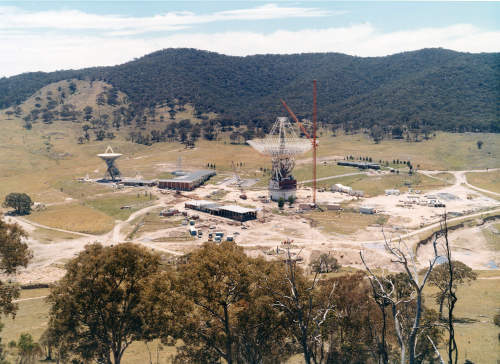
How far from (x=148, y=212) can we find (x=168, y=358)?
273 feet

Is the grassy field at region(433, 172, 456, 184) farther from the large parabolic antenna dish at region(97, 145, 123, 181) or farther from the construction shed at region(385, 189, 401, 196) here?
the large parabolic antenna dish at region(97, 145, 123, 181)

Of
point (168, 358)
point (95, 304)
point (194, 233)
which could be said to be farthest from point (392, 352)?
point (194, 233)

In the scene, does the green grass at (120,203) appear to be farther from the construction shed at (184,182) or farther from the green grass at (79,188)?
the construction shed at (184,182)

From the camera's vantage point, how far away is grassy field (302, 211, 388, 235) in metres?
99.8

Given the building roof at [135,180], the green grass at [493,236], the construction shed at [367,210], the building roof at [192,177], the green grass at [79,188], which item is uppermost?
the building roof at [192,177]

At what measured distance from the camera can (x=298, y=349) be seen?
118 ft

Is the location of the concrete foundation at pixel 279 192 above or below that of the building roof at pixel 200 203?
above

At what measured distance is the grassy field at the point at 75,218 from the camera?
102 m

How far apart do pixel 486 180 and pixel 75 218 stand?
146175 millimetres

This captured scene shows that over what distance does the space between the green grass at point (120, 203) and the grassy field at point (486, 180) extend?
119 m

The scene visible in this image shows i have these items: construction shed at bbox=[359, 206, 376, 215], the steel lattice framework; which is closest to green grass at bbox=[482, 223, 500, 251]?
construction shed at bbox=[359, 206, 376, 215]

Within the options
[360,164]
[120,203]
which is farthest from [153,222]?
[360,164]

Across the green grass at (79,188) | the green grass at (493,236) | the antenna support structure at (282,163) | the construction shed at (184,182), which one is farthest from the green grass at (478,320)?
the green grass at (79,188)

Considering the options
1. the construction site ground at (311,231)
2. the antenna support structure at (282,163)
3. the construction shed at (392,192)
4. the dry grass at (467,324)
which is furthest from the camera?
the construction shed at (392,192)
